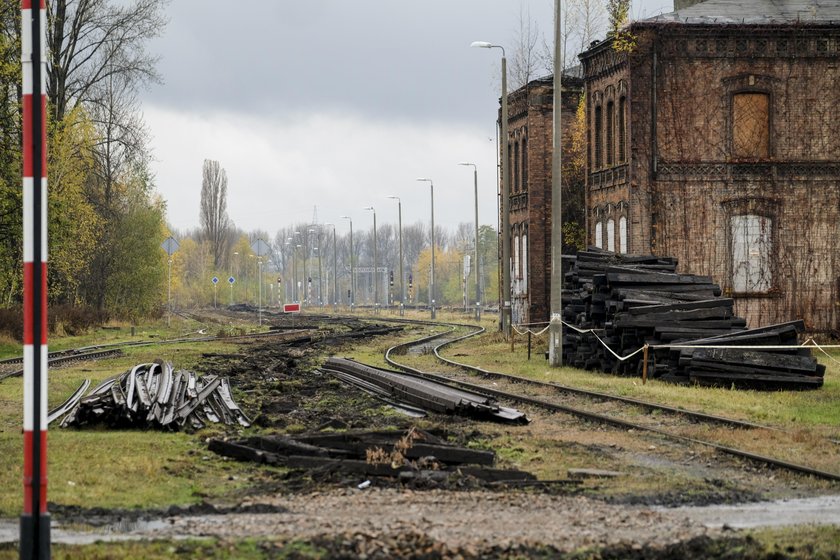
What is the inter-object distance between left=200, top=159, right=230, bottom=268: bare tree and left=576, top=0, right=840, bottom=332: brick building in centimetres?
9294

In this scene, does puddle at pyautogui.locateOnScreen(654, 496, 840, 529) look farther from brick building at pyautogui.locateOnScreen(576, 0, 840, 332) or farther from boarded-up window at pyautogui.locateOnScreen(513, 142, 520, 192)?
boarded-up window at pyautogui.locateOnScreen(513, 142, 520, 192)

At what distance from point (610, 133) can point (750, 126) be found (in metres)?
4.95

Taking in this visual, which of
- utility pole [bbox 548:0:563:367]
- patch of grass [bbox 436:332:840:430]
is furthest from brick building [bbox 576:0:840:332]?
utility pole [bbox 548:0:563:367]

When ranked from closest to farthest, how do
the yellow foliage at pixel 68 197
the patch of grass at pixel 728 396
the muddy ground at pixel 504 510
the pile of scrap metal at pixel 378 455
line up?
the muddy ground at pixel 504 510 < the pile of scrap metal at pixel 378 455 < the patch of grass at pixel 728 396 < the yellow foliage at pixel 68 197

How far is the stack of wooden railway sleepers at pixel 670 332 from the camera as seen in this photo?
2258 centimetres

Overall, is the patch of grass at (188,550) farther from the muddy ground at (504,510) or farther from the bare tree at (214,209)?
the bare tree at (214,209)

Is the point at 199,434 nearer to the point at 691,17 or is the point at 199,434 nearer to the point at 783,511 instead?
the point at 783,511

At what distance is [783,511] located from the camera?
10250 millimetres

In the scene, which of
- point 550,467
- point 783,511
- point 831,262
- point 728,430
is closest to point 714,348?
point 728,430

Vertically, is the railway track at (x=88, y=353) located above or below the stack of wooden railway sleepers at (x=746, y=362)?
below

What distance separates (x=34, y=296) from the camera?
7.38 m

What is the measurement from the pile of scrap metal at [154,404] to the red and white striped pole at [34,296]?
28.0 feet

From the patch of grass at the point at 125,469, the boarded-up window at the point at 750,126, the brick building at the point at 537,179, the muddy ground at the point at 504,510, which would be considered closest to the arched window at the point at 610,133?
the boarded-up window at the point at 750,126

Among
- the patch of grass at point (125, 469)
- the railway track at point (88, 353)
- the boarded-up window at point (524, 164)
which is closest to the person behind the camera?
the patch of grass at point (125, 469)
